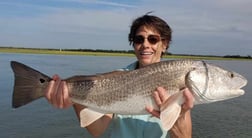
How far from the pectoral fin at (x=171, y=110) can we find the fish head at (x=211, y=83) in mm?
204

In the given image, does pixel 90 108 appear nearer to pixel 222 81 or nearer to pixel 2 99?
pixel 222 81

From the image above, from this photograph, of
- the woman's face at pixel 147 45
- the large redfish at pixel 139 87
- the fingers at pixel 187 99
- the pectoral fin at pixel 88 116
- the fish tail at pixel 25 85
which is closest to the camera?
the fingers at pixel 187 99

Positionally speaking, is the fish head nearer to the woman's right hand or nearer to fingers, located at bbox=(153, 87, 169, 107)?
fingers, located at bbox=(153, 87, 169, 107)

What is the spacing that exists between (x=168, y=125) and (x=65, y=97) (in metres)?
1.27

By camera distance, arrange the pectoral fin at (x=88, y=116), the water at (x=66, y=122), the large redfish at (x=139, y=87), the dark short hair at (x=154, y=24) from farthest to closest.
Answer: the water at (x=66, y=122) → the dark short hair at (x=154, y=24) → the pectoral fin at (x=88, y=116) → the large redfish at (x=139, y=87)

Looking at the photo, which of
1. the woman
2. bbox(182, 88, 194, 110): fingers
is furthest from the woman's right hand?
bbox(182, 88, 194, 110): fingers

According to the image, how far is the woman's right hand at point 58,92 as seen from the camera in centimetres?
459

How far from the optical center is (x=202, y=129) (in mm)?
15711

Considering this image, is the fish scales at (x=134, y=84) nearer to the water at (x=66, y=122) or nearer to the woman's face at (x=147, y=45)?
the woman's face at (x=147, y=45)

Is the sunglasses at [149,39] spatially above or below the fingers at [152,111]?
above

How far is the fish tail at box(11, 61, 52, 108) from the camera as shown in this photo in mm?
4500

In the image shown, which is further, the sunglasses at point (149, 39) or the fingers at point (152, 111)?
the sunglasses at point (149, 39)

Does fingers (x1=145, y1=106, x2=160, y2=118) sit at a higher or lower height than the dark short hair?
lower

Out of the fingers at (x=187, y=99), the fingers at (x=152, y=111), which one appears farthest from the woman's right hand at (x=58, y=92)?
the fingers at (x=187, y=99)
